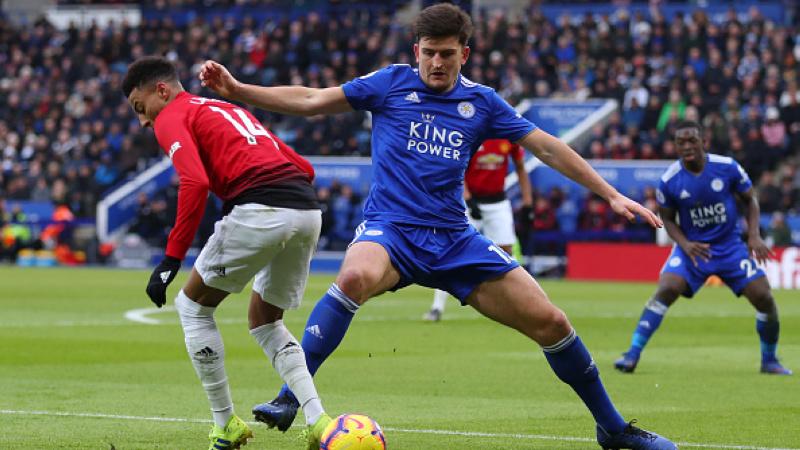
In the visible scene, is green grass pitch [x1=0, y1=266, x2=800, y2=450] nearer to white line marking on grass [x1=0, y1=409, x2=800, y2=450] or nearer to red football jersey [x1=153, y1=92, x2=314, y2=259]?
white line marking on grass [x1=0, y1=409, x2=800, y2=450]

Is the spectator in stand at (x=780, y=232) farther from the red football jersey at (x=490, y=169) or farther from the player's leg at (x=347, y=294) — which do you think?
the player's leg at (x=347, y=294)

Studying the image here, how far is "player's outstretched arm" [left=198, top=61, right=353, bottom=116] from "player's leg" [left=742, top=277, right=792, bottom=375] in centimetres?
604

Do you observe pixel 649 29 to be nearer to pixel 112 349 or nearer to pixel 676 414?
pixel 112 349

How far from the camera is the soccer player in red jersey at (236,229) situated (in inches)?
291

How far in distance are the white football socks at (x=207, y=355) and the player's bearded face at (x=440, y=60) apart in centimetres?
167

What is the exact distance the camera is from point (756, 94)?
32281mm

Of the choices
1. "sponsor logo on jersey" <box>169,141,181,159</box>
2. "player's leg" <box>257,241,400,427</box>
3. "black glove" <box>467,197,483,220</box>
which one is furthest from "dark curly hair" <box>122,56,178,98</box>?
"black glove" <box>467,197,483,220</box>

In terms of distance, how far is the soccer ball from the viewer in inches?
270

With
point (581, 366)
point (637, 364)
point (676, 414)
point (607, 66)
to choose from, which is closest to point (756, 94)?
point (607, 66)

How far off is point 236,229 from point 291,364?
74 centimetres

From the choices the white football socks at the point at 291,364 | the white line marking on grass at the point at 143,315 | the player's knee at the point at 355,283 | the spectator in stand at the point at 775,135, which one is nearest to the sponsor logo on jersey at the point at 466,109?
the player's knee at the point at 355,283

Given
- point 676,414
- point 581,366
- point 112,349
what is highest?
point 581,366

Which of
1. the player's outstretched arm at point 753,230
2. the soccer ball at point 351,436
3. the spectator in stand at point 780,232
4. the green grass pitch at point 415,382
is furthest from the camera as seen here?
the spectator in stand at point 780,232

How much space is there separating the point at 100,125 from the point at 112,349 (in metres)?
27.3
